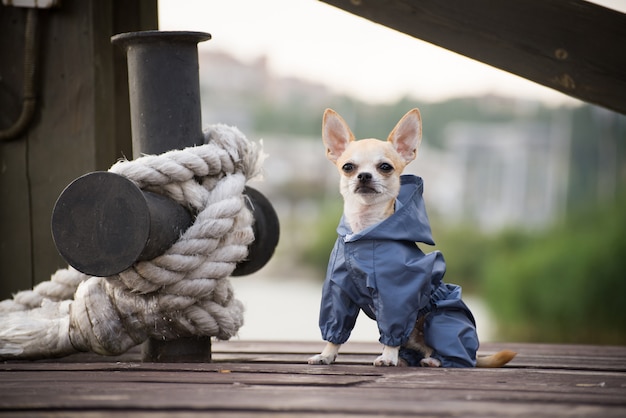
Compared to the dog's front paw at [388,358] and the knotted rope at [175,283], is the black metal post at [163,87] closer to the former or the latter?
the knotted rope at [175,283]

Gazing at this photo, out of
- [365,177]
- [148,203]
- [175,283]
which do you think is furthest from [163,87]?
[365,177]

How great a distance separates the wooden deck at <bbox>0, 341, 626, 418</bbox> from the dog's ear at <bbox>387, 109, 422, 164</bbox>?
64cm

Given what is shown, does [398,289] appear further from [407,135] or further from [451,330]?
[407,135]

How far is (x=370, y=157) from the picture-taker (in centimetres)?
255

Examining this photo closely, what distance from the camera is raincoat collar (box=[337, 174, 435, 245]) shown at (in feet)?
7.67

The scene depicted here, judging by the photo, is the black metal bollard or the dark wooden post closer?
the black metal bollard

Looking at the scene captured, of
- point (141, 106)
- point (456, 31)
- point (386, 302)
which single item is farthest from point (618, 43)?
point (141, 106)

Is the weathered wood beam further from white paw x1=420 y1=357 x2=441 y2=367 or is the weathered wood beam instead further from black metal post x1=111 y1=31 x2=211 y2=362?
white paw x1=420 y1=357 x2=441 y2=367

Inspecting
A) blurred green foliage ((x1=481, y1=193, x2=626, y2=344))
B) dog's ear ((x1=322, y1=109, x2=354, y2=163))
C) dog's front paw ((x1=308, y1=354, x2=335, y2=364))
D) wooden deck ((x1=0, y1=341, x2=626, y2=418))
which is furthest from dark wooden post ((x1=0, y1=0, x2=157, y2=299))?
blurred green foliage ((x1=481, y1=193, x2=626, y2=344))

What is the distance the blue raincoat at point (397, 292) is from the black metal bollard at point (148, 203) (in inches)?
13.0

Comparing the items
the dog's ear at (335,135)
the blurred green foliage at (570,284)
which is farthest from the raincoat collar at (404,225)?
the blurred green foliage at (570,284)

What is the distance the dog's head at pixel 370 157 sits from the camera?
2.52 meters

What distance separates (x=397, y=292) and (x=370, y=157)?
1.49 feet

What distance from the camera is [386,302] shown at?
7.45ft
